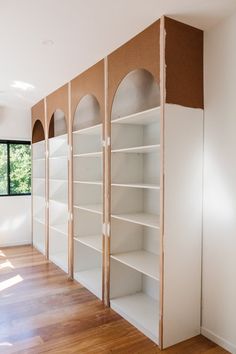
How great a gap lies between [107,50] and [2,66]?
1246 mm

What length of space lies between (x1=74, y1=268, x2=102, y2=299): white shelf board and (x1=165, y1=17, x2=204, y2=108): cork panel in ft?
7.14

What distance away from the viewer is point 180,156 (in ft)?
7.47

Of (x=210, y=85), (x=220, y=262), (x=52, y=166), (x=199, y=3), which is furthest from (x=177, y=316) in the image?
(x=52, y=166)

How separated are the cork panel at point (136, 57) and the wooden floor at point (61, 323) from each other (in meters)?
2.02

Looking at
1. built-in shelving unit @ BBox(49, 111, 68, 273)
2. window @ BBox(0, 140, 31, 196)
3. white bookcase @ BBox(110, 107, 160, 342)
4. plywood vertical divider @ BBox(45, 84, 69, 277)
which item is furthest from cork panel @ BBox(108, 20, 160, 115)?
Answer: window @ BBox(0, 140, 31, 196)

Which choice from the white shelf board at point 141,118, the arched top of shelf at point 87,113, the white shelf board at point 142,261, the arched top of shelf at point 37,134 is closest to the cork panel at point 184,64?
the white shelf board at point 141,118

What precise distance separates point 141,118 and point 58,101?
5.94 ft

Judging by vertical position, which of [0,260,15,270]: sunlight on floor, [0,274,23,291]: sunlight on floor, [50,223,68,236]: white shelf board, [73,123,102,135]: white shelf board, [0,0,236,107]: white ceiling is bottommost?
[0,274,23,291]: sunlight on floor

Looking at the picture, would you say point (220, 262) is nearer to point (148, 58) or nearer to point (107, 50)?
point (148, 58)

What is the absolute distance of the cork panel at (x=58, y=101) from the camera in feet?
12.6

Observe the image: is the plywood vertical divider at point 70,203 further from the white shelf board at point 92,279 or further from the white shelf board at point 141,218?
the white shelf board at point 141,218

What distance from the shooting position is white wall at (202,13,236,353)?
218cm

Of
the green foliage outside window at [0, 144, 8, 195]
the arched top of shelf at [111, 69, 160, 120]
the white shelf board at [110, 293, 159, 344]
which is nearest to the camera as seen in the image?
the white shelf board at [110, 293, 159, 344]

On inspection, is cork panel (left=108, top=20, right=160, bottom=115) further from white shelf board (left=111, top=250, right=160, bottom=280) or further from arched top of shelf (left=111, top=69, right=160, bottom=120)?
white shelf board (left=111, top=250, right=160, bottom=280)
